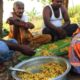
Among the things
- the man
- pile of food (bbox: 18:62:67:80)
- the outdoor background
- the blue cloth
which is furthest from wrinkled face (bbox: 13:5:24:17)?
the outdoor background

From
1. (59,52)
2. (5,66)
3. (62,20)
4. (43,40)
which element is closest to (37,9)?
(62,20)

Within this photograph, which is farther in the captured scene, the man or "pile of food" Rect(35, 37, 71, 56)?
the man

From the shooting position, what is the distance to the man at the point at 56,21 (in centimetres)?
510

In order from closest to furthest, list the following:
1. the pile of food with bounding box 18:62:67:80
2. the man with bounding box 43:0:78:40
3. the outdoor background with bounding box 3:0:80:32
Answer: the pile of food with bounding box 18:62:67:80 → the man with bounding box 43:0:78:40 → the outdoor background with bounding box 3:0:80:32

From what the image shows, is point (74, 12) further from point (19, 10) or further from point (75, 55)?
point (75, 55)

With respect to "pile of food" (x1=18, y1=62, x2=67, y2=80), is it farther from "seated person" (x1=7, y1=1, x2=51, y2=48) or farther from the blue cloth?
"seated person" (x1=7, y1=1, x2=51, y2=48)

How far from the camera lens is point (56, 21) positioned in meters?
5.29

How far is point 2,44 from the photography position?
11.8 ft

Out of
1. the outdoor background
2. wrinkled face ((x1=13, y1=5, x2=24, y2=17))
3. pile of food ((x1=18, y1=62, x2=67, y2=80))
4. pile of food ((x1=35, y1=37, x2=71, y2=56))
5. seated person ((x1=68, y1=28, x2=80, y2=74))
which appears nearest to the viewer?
pile of food ((x1=18, y1=62, x2=67, y2=80))

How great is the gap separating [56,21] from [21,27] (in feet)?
2.71

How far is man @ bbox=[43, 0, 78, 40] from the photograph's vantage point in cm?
510

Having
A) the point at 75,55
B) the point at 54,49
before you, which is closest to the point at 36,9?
the point at 54,49

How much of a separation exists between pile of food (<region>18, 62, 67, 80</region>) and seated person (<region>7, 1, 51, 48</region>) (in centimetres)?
119

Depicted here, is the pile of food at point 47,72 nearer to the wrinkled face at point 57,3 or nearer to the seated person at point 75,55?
the seated person at point 75,55
